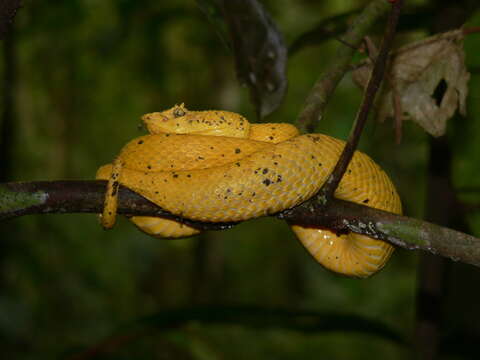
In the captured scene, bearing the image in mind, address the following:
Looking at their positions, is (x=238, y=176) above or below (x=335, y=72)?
below

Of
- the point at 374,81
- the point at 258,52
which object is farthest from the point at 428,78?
the point at 374,81

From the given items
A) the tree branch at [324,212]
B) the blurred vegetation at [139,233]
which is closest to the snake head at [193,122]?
the tree branch at [324,212]

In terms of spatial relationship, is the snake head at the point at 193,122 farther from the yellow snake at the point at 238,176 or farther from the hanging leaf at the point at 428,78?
the hanging leaf at the point at 428,78

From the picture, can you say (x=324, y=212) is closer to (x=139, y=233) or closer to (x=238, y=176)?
(x=238, y=176)

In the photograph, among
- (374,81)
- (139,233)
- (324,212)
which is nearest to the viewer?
(374,81)

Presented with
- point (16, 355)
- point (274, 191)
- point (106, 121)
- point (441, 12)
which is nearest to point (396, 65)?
point (441, 12)

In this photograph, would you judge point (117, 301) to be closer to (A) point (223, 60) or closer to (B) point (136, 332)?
(A) point (223, 60)
